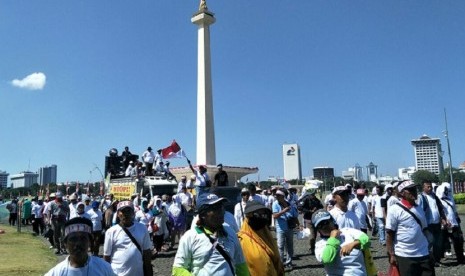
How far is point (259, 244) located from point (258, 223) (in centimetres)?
20

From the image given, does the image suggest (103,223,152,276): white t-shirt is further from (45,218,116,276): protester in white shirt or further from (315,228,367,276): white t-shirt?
(315,228,367,276): white t-shirt

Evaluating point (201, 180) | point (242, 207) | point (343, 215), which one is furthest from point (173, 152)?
point (343, 215)

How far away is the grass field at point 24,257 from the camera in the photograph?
1034cm

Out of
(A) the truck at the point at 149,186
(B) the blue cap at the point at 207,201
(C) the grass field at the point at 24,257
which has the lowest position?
(C) the grass field at the point at 24,257

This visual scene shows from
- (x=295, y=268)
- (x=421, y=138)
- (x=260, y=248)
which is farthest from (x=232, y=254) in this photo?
(x=421, y=138)

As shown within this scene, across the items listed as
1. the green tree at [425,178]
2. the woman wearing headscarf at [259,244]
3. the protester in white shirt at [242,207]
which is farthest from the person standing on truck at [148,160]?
the woman wearing headscarf at [259,244]

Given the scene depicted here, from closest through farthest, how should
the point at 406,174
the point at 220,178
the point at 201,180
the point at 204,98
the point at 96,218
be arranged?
the point at 96,218 < the point at 201,180 < the point at 220,178 < the point at 204,98 < the point at 406,174

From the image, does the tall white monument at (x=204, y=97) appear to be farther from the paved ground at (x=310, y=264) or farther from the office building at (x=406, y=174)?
the paved ground at (x=310, y=264)

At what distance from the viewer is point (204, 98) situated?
3872 cm

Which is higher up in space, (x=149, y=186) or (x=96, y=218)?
(x=149, y=186)

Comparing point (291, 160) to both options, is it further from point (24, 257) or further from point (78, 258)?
point (78, 258)

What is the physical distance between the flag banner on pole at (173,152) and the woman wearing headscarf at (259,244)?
57.6ft

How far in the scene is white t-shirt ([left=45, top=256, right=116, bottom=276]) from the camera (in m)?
3.12

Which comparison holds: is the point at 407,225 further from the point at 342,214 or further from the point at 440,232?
the point at 440,232
